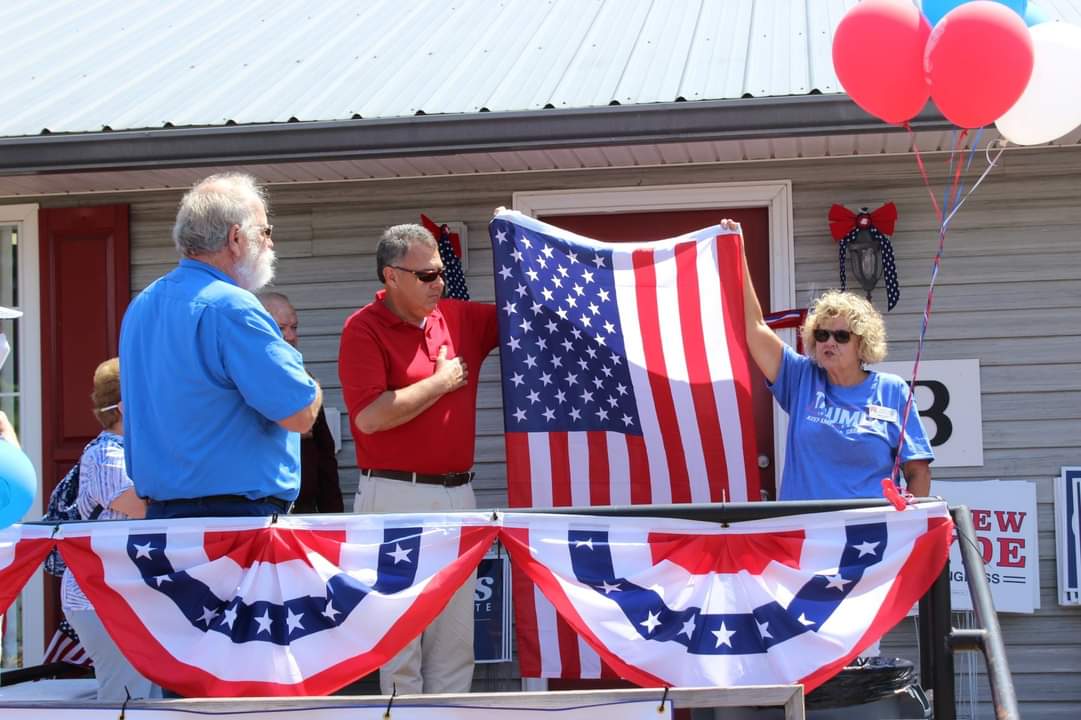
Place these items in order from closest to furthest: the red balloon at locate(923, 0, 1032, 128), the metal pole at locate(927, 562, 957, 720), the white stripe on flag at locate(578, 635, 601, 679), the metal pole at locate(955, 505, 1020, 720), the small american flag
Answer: the metal pole at locate(955, 505, 1020, 720), the metal pole at locate(927, 562, 957, 720), the red balloon at locate(923, 0, 1032, 128), the white stripe on flag at locate(578, 635, 601, 679), the small american flag

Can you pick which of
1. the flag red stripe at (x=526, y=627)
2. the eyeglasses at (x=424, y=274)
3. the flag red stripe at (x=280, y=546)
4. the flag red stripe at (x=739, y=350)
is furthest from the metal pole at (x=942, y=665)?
the eyeglasses at (x=424, y=274)

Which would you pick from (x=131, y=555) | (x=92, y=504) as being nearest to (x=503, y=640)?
(x=92, y=504)

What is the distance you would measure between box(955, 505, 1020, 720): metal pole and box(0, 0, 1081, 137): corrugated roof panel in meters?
2.24

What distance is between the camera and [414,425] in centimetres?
477

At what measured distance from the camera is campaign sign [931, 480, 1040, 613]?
561cm

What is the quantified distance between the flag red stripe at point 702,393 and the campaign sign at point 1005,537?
49.0 inches

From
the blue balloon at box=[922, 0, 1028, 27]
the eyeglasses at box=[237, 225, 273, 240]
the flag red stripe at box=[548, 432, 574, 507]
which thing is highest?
the blue balloon at box=[922, 0, 1028, 27]

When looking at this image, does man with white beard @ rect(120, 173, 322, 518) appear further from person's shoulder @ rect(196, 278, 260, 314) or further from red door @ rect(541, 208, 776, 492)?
red door @ rect(541, 208, 776, 492)

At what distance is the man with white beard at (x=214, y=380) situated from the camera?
360 cm

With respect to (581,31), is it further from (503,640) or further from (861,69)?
(503,640)

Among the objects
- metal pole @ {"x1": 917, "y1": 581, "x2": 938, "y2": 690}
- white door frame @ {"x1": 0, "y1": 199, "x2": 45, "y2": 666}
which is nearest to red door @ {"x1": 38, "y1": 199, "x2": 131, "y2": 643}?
white door frame @ {"x1": 0, "y1": 199, "x2": 45, "y2": 666}

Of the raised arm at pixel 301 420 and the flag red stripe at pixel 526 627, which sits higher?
the raised arm at pixel 301 420

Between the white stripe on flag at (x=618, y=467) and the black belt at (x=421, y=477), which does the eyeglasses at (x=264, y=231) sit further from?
the white stripe on flag at (x=618, y=467)

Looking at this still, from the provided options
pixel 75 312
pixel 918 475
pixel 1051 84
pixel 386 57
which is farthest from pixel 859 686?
pixel 75 312
